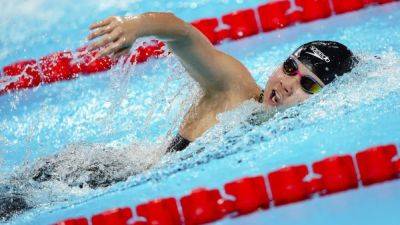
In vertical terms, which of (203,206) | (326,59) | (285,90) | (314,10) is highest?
(314,10)

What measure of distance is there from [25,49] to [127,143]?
223cm

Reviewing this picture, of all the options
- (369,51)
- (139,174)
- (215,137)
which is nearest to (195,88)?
(215,137)

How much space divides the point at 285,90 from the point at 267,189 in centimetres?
44

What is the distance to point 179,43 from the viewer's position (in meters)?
2.86

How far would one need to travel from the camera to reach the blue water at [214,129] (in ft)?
10.7

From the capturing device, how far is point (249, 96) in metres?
3.31

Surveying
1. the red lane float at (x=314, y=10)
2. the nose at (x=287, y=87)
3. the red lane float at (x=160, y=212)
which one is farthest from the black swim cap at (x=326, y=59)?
the red lane float at (x=314, y=10)

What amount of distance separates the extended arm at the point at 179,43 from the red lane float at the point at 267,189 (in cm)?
46

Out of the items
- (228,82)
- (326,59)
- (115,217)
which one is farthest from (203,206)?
(326,59)

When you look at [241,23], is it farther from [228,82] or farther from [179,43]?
[179,43]

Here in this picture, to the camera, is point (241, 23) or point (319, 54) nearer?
point (319, 54)

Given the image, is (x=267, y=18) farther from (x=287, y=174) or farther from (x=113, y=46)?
(x=113, y=46)

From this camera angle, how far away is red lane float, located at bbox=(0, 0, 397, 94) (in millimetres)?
5254

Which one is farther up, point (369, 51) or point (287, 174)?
point (369, 51)
